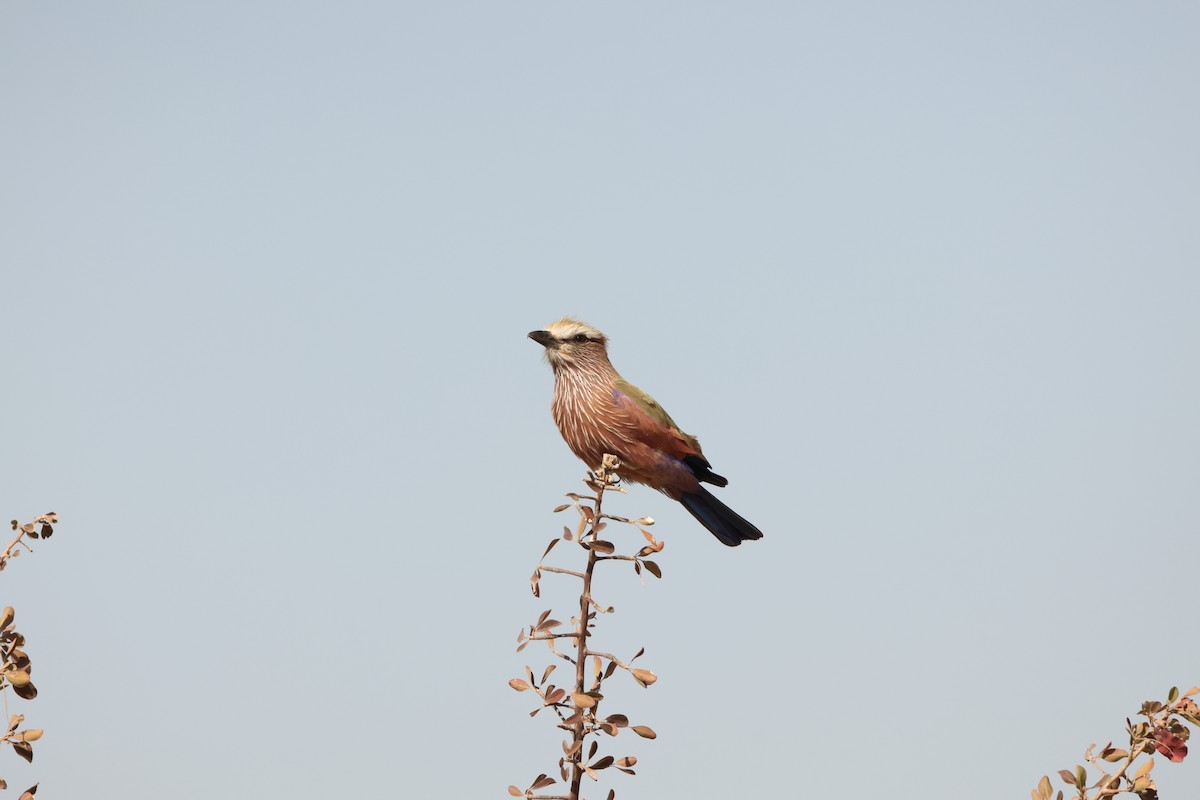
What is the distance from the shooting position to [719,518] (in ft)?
19.1

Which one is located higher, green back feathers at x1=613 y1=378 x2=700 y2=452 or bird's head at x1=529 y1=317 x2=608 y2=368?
bird's head at x1=529 y1=317 x2=608 y2=368

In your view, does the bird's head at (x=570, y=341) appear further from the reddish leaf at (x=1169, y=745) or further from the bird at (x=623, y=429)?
the reddish leaf at (x=1169, y=745)

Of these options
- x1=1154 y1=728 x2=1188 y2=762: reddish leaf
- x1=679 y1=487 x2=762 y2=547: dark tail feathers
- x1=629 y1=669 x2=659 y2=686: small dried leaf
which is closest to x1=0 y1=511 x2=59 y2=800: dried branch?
x1=629 y1=669 x2=659 y2=686: small dried leaf

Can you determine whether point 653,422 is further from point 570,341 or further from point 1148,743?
point 1148,743

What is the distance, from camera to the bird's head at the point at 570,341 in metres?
5.70

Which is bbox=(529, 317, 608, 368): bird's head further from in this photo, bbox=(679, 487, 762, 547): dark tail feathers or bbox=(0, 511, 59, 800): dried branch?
bbox=(0, 511, 59, 800): dried branch

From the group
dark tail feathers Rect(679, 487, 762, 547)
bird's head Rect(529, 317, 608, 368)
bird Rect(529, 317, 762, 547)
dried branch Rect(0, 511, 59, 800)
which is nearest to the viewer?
dried branch Rect(0, 511, 59, 800)

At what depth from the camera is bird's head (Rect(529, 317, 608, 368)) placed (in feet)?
18.7

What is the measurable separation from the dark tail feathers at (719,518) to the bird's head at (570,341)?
0.82 meters

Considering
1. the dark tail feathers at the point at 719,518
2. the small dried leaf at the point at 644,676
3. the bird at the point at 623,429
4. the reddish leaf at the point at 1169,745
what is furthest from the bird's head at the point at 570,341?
the reddish leaf at the point at 1169,745

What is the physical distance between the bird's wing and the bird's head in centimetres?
21

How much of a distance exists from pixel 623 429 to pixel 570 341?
0.52 m

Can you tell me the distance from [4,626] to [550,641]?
118cm

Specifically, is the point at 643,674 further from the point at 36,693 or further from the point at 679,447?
the point at 679,447
